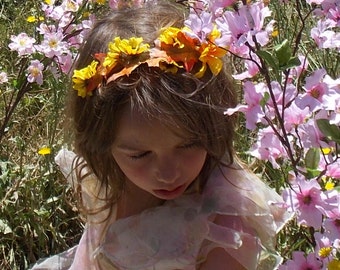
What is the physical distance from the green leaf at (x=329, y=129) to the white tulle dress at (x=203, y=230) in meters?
0.40

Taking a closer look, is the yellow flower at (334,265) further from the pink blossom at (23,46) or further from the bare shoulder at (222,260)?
the pink blossom at (23,46)

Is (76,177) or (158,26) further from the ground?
(158,26)

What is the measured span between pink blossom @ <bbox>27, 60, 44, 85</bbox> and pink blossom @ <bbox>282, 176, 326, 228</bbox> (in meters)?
0.96

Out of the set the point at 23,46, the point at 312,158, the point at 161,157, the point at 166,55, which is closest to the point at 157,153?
the point at 161,157

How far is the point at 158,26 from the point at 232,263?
455mm

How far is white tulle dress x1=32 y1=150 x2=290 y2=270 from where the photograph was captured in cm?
147

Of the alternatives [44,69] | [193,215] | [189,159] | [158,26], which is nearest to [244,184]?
[193,215]

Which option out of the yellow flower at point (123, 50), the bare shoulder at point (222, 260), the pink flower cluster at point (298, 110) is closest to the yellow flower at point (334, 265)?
the pink flower cluster at point (298, 110)

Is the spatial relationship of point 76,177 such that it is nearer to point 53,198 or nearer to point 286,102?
point 53,198

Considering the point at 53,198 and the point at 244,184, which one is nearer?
the point at 244,184

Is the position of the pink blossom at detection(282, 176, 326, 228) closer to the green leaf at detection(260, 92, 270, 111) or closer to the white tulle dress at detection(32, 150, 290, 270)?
the green leaf at detection(260, 92, 270, 111)

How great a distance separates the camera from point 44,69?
1986mm

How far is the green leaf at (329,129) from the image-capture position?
1.07 meters

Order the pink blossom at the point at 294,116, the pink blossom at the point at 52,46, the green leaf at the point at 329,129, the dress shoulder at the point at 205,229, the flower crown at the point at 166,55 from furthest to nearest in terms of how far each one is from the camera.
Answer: the pink blossom at the point at 52,46 < the dress shoulder at the point at 205,229 < the flower crown at the point at 166,55 < the pink blossom at the point at 294,116 < the green leaf at the point at 329,129
